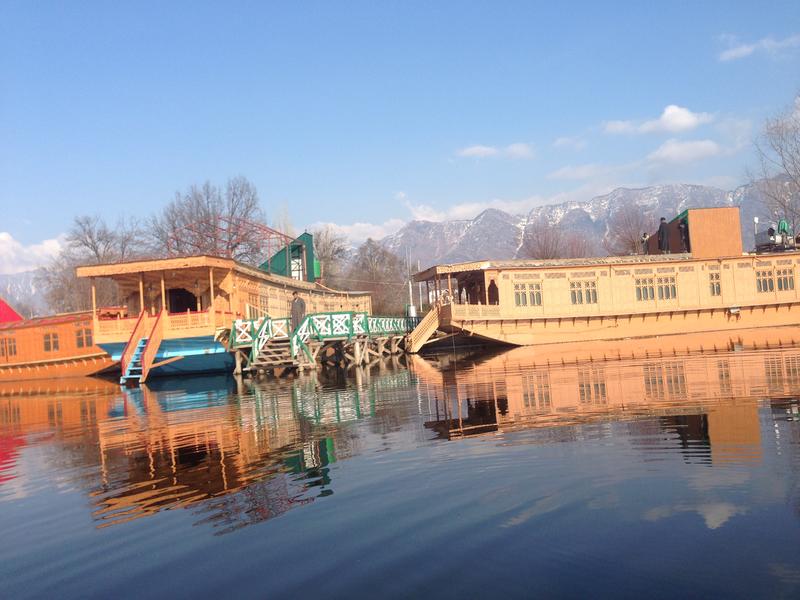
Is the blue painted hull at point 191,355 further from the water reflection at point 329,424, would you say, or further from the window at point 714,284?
the window at point 714,284


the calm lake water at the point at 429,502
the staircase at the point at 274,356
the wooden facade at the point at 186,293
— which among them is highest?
the wooden facade at the point at 186,293

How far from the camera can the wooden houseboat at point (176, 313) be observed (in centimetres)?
2652

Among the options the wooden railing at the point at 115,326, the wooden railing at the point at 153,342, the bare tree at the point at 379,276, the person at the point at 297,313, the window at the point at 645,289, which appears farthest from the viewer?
the bare tree at the point at 379,276

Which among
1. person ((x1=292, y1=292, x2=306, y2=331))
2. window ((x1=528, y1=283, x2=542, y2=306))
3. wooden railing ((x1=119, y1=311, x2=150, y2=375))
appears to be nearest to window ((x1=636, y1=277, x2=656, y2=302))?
window ((x1=528, y1=283, x2=542, y2=306))

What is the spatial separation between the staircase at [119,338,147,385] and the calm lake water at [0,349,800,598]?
13038 mm

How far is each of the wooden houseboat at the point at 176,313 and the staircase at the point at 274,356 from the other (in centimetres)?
173

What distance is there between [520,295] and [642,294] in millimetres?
7218

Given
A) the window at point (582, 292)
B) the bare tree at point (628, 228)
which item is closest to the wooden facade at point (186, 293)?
the window at point (582, 292)

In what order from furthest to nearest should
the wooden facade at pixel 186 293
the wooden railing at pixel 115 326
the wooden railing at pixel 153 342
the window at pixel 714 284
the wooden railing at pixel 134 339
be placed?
the window at pixel 714 284 → the wooden railing at pixel 115 326 → the wooden facade at pixel 186 293 → the wooden railing at pixel 134 339 → the wooden railing at pixel 153 342

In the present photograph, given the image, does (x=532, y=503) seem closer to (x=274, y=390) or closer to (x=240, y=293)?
(x=274, y=390)

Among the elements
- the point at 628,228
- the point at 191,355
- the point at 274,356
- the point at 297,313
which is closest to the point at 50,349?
the point at 191,355

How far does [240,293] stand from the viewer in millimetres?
30359

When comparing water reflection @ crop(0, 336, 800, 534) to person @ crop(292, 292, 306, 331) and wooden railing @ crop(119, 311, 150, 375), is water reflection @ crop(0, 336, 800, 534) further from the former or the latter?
person @ crop(292, 292, 306, 331)

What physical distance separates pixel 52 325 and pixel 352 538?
111 feet
